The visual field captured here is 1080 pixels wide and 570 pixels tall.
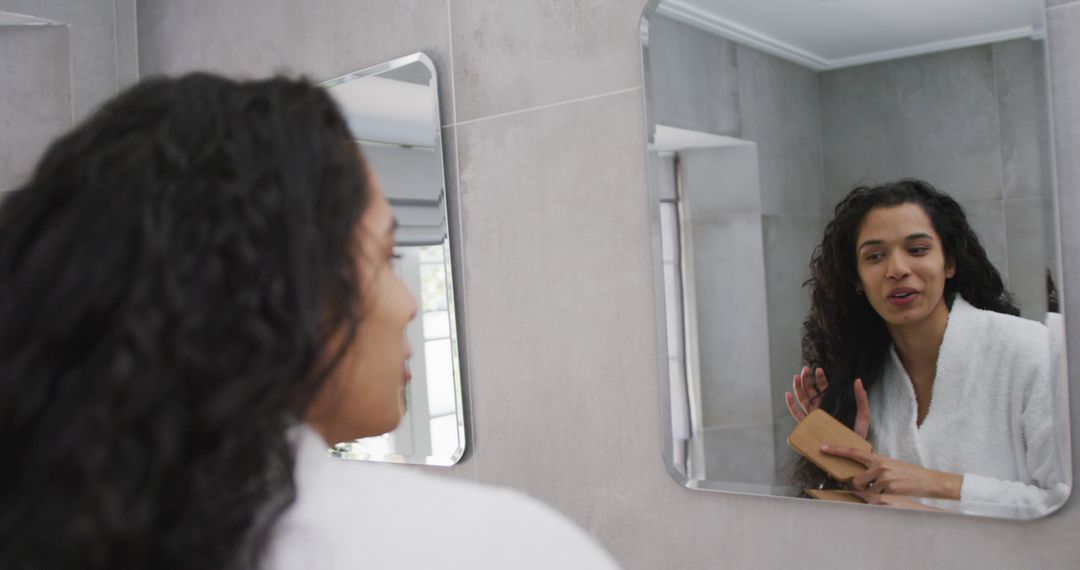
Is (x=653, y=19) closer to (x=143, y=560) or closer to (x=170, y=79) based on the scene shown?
(x=170, y=79)

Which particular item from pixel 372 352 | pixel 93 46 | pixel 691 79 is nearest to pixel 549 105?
pixel 691 79

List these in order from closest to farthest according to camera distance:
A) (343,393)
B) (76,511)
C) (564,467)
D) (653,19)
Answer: (76,511) < (343,393) < (653,19) < (564,467)

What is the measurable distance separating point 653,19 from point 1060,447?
67 cm

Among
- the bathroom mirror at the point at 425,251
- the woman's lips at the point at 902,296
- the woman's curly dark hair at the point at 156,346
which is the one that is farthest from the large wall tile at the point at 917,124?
the woman's curly dark hair at the point at 156,346

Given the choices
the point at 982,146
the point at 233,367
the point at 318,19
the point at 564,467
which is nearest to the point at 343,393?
the point at 233,367

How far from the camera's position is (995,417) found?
848 millimetres

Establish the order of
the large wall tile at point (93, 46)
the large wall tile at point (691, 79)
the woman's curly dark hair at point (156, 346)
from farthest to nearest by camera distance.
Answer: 1. the large wall tile at point (93, 46)
2. the large wall tile at point (691, 79)
3. the woman's curly dark hair at point (156, 346)

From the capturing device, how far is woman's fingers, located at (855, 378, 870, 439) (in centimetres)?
94

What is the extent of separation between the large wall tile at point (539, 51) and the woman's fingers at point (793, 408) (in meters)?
0.45

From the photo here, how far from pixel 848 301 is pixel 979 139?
0.71 feet

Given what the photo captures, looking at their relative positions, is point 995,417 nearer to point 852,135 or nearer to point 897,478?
point 897,478

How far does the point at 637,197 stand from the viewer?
1.12 metres

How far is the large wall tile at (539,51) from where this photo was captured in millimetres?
1130

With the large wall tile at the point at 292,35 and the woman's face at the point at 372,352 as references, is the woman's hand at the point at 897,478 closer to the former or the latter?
the woman's face at the point at 372,352
